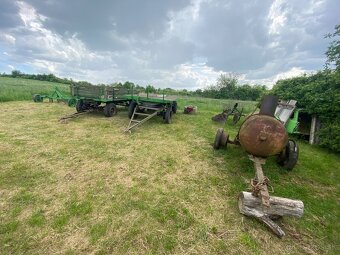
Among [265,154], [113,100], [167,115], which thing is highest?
[113,100]

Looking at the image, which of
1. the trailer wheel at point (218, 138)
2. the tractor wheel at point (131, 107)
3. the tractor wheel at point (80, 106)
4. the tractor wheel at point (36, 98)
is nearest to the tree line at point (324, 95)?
the trailer wheel at point (218, 138)

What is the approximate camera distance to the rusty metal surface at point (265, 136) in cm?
386

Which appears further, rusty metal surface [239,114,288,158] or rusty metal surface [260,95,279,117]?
rusty metal surface [260,95,279,117]

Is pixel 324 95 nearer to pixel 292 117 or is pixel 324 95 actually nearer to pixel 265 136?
pixel 292 117

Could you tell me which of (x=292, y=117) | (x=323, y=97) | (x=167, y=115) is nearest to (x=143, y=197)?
(x=167, y=115)

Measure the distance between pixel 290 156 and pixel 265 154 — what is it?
53.8 inches

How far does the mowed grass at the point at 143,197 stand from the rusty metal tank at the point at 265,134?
86 cm

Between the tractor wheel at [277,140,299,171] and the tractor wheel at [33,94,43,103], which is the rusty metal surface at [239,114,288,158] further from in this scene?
the tractor wheel at [33,94,43,103]

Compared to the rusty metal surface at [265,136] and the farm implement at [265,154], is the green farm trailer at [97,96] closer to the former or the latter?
the farm implement at [265,154]

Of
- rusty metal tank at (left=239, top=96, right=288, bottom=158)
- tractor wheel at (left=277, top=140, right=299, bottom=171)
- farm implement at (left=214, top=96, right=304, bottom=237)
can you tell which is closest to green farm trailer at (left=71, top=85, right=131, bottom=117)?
farm implement at (left=214, top=96, right=304, bottom=237)

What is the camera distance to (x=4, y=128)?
6.77 meters

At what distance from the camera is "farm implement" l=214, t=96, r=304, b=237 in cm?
299

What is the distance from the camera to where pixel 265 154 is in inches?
157

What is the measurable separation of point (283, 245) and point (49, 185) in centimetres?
408
